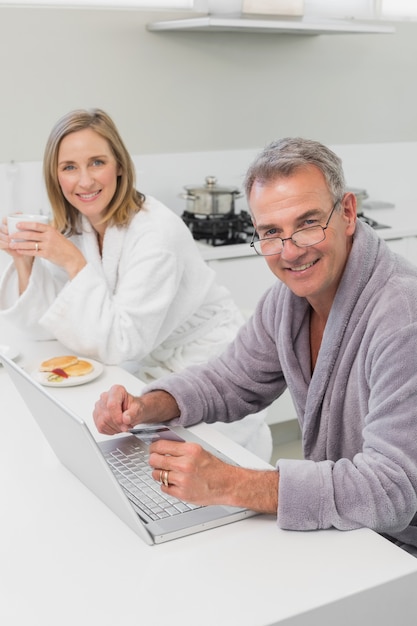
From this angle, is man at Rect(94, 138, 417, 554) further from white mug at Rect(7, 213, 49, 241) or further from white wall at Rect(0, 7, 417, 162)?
white wall at Rect(0, 7, 417, 162)

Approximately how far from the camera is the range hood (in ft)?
11.1

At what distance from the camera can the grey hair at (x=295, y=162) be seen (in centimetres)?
151

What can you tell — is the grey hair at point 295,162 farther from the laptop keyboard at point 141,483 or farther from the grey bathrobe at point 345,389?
the laptop keyboard at point 141,483

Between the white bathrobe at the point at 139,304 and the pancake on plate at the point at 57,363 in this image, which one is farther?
the white bathrobe at the point at 139,304

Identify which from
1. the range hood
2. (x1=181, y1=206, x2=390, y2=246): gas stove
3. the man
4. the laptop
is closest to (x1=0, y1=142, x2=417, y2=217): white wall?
(x1=181, y1=206, x2=390, y2=246): gas stove

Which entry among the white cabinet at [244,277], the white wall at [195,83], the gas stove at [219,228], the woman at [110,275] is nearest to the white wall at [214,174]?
the white wall at [195,83]

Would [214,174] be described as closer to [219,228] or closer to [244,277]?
[219,228]

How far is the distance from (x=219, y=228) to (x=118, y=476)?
2120 millimetres

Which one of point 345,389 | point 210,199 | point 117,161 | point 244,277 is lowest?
point 244,277

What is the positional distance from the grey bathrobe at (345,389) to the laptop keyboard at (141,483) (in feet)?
0.54

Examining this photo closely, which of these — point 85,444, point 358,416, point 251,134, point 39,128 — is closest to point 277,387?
point 358,416

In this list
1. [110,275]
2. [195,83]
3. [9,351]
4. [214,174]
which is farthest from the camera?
[214,174]

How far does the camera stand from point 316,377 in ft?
5.25

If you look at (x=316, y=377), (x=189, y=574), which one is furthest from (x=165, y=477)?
(x=316, y=377)
